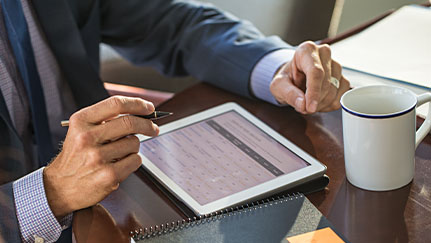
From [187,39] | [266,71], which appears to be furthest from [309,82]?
[187,39]

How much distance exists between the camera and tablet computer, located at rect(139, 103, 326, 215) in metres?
0.78

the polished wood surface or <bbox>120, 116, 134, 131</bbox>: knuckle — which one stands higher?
<bbox>120, 116, 134, 131</bbox>: knuckle

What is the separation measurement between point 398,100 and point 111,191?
1.40ft

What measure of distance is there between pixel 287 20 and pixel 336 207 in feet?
4.42

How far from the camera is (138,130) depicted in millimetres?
786

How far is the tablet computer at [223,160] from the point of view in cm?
78

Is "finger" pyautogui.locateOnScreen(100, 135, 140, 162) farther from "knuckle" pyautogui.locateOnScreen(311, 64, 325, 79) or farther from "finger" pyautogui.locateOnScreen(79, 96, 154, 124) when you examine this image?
"knuckle" pyautogui.locateOnScreen(311, 64, 325, 79)

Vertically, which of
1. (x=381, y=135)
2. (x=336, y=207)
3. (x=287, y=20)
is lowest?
(x=287, y=20)

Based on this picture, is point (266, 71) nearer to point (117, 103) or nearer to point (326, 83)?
point (326, 83)

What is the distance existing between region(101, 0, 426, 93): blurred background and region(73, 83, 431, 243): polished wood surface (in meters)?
1.06

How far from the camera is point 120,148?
798 mm

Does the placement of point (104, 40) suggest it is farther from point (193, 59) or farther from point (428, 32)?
point (428, 32)

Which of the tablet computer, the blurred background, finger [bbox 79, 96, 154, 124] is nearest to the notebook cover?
the tablet computer

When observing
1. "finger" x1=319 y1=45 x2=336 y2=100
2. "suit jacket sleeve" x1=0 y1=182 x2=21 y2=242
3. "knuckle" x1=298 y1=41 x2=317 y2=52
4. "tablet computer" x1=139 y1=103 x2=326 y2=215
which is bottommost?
"suit jacket sleeve" x1=0 y1=182 x2=21 y2=242
